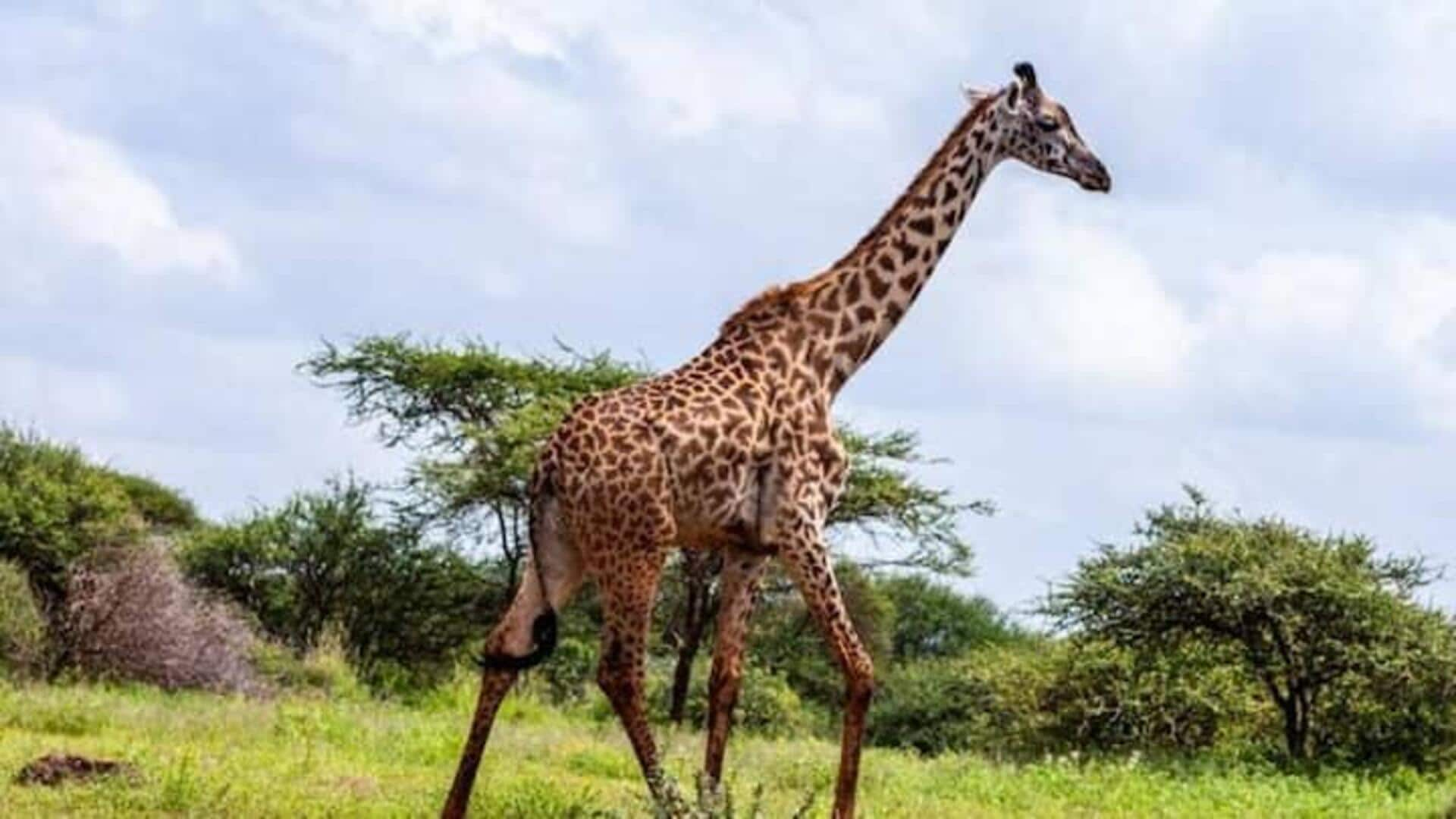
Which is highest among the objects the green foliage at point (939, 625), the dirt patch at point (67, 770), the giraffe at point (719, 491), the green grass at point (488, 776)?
the green foliage at point (939, 625)

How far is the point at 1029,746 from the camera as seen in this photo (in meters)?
21.9

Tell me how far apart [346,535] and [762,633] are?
19.6 feet

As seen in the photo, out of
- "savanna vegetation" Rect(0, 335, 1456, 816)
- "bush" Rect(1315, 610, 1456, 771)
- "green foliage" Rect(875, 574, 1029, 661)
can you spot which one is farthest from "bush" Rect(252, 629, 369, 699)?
"green foliage" Rect(875, 574, 1029, 661)

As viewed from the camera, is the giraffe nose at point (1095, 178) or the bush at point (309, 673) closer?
the giraffe nose at point (1095, 178)

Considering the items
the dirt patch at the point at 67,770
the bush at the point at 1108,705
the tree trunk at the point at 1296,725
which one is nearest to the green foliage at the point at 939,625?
the bush at the point at 1108,705

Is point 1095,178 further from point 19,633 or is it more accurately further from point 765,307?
point 19,633

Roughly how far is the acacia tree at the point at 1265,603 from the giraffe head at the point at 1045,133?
10.0 m

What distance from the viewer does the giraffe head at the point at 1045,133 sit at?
9.54 m

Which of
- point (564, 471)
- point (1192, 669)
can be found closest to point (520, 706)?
point (1192, 669)

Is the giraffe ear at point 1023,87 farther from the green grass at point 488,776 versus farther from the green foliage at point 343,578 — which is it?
the green foliage at point 343,578

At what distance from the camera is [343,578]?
2911cm

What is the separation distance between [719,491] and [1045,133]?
89.6 inches

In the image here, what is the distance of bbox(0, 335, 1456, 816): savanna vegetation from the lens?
1248 centimetres

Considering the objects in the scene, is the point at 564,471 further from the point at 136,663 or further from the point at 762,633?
the point at 762,633
